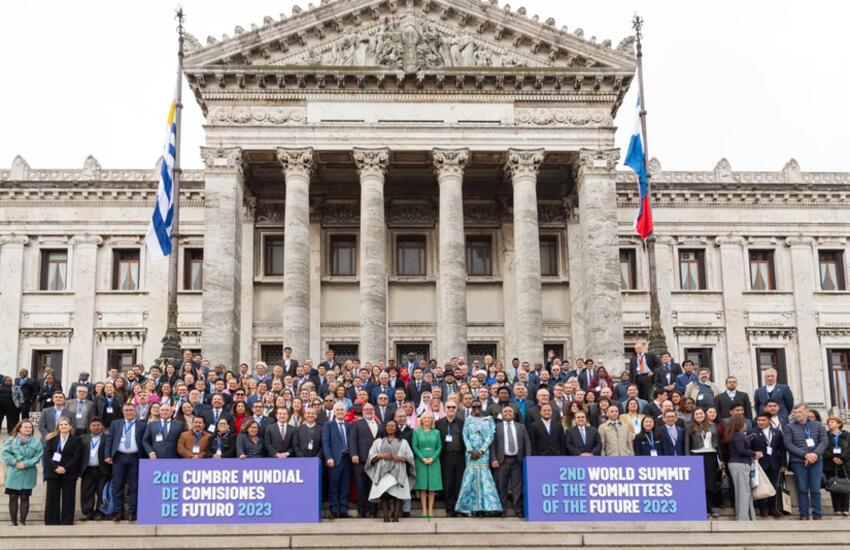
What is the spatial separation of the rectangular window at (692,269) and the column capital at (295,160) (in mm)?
16644

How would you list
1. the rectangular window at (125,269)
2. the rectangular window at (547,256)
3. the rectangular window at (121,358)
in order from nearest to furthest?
the rectangular window at (547,256) < the rectangular window at (121,358) < the rectangular window at (125,269)

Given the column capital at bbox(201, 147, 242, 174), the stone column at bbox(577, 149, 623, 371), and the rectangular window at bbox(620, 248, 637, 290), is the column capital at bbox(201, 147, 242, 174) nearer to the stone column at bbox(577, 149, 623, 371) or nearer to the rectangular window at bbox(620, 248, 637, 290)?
the stone column at bbox(577, 149, 623, 371)

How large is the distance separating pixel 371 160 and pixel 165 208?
7.86 metres

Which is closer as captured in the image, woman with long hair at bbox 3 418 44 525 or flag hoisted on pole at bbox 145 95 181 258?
woman with long hair at bbox 3 418 44 525

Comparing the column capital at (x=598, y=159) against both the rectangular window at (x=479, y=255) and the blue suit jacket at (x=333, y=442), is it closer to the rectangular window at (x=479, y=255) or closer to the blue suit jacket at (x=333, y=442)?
the rectangular window at (x=479, y=255)

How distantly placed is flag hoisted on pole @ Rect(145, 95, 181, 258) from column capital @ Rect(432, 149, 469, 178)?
9.10m

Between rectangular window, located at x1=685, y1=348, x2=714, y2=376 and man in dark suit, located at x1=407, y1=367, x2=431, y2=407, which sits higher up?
rectangular window, located at x1=685, y1=348, x2=714, y2=376

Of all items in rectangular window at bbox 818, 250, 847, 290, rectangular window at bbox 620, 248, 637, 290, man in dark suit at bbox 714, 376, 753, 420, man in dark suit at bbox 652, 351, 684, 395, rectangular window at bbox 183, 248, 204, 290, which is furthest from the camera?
rectangular window at bbox 818, 250, 847, 290

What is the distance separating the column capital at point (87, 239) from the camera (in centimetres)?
3831

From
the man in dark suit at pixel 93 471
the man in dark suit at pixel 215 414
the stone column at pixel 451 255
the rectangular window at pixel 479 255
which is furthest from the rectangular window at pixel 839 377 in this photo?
the man in dark suit at pixel 93 471

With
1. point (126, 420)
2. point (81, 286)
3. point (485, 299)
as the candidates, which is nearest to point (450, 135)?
point (485, 299)

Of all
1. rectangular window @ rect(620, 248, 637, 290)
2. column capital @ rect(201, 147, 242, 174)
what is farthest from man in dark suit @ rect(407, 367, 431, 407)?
rectangular window @ rect(620, 248, 637, 290)

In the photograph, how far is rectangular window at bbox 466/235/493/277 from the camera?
3619cm

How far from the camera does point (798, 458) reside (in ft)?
54.1
